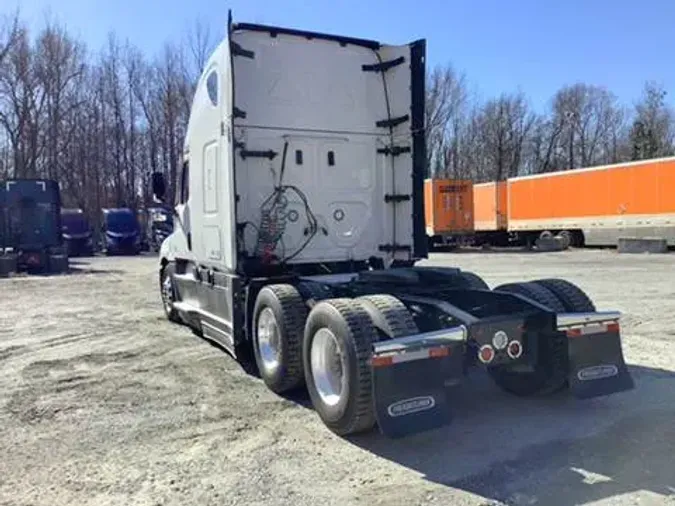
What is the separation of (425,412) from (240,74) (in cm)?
451

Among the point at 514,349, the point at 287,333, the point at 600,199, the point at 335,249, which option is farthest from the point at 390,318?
the point at 600,199

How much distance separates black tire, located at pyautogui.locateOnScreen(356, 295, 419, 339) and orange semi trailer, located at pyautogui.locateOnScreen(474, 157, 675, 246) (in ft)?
86.9

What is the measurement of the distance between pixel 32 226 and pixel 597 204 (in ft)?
83.1

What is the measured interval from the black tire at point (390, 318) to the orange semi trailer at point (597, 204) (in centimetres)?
2650

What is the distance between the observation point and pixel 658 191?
28.7 m

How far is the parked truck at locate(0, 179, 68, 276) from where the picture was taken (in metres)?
25.5

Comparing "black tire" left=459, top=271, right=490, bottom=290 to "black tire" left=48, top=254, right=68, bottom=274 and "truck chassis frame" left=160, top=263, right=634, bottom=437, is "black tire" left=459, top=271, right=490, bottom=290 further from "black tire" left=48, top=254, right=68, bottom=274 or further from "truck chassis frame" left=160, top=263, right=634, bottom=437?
"black tire" left=48, top=254, right=68, bottom=274

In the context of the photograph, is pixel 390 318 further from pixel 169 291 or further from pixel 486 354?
pixel 169 291

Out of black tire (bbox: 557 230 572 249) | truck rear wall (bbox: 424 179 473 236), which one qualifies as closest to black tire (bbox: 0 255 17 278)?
truck rear wall (bbox: 424 179 473 236)

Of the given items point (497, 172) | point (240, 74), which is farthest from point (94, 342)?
point (497, 172)

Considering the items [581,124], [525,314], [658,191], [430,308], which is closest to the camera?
[525,314]

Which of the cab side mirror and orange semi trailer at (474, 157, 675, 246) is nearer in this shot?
the cab side mirror

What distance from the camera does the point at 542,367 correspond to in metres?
5.69

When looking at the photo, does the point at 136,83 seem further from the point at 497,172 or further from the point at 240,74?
the point at 240,74
